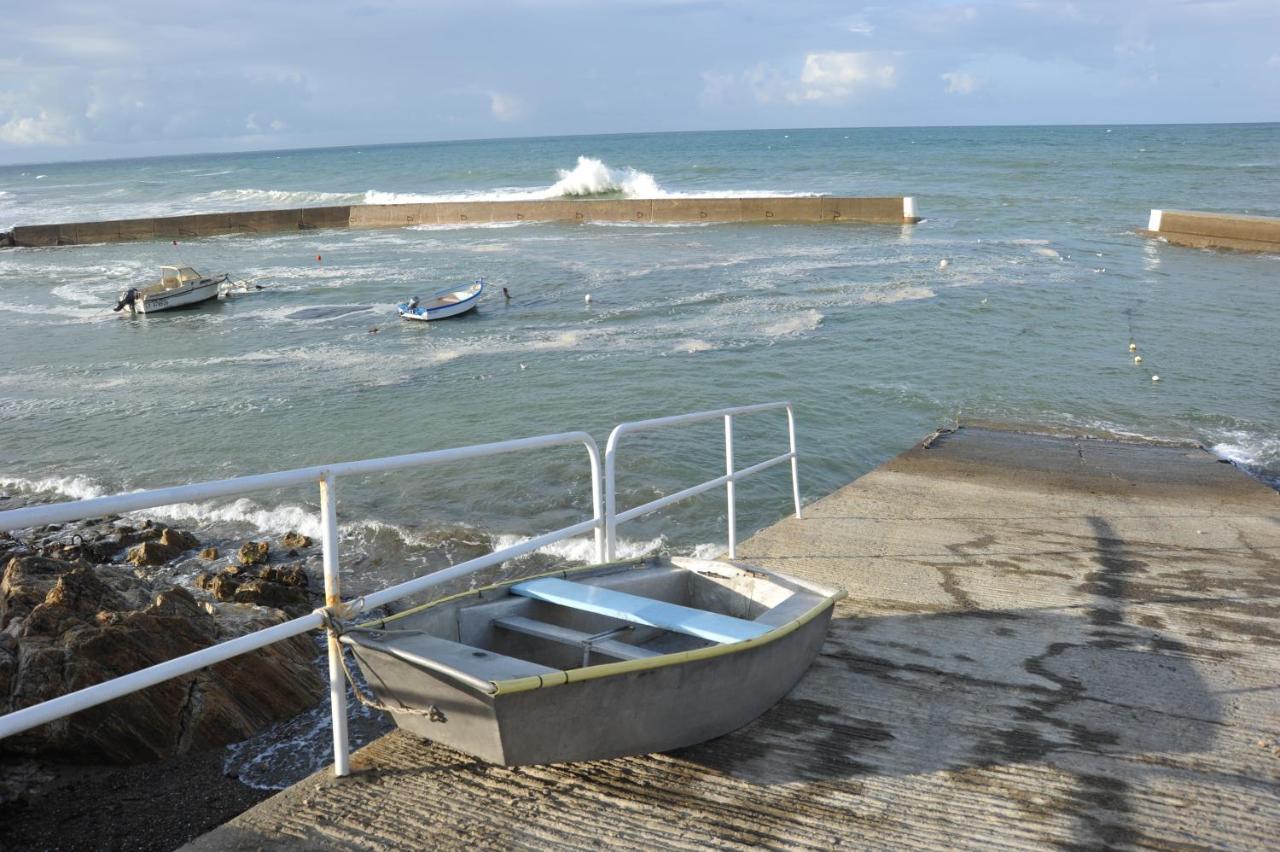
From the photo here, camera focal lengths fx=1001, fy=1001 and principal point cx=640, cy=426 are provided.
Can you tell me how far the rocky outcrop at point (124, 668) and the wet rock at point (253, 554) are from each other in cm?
236

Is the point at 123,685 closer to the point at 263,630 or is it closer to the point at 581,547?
the point at 263,630

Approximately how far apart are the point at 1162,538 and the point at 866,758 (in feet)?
14.9

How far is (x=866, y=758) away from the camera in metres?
3.94

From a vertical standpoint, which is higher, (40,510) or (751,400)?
(40,510)

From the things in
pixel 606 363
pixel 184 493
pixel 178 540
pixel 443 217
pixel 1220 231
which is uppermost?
pixel 443 217

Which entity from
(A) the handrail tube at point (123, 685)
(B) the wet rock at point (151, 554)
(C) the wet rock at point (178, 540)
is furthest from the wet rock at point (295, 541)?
(A) the handrail tube at point (123, 685)

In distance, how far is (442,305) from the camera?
23.9 meters

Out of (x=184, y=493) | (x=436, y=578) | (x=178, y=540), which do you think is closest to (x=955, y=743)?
(x=436, y=578)

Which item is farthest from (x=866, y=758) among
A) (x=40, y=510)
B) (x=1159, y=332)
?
(x=1159, y=332)

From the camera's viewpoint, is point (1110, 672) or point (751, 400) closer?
point (1110, 672)

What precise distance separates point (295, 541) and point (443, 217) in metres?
40.3

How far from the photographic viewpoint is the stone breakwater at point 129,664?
5270 mm

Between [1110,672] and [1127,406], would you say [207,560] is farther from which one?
[1127,406]

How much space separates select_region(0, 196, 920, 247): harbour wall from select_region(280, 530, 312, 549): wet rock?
34.9 meters
